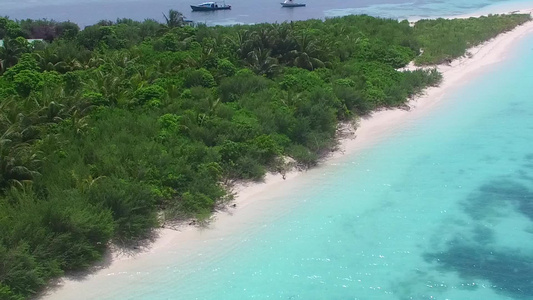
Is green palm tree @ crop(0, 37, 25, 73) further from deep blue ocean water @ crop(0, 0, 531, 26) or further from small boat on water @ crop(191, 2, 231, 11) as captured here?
small boat on water @ crop(191, 2, 231, 11)

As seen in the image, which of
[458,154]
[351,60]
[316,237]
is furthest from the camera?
[351,60]

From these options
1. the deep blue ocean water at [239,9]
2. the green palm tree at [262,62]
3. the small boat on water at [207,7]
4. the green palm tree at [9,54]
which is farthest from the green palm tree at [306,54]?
the small boat on water at [207,7]

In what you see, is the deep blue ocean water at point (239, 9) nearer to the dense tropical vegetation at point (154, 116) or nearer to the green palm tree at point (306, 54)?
the dense tropical vegetation at point (154, 116)

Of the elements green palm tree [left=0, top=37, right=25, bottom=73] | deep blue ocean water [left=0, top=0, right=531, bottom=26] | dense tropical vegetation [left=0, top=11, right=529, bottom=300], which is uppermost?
deep blue ocean water [left=0, top=0, right=531, bottom=26]

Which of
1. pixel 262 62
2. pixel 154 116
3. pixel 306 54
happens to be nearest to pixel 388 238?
pixel 154 116

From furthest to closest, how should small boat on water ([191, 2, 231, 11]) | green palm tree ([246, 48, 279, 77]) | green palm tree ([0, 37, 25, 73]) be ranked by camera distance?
small boat on water ([191, 2, 231, 11]) → green palm tree ([0, 37, 25, 73]) → green palm tree ([246, 48, 279, 77])

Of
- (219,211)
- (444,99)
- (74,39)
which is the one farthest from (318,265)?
(74,39)

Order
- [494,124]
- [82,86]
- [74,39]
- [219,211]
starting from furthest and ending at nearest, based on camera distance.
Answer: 1. [74,39]
2. [494,124]
3. [82,86]
4. [219,211]

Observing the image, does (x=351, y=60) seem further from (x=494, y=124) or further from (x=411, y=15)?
(x=411, y=15)

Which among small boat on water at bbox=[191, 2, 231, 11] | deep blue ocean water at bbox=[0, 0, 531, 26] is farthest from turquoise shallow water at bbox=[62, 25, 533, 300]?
small boat on water at bbox=[191, 2, 231, 11]
